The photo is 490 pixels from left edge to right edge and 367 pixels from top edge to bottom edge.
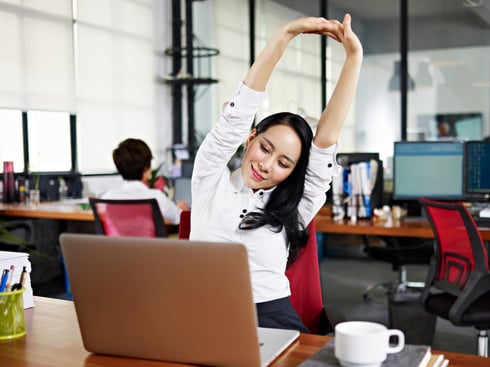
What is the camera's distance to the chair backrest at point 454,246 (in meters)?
2.95

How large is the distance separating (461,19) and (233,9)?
9.16ft

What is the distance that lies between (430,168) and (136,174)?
1.86m

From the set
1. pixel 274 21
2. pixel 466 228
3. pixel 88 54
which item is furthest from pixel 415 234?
pixel 274 21

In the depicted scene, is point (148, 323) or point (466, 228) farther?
point (466, 228)

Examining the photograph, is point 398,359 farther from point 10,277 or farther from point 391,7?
point 391,7

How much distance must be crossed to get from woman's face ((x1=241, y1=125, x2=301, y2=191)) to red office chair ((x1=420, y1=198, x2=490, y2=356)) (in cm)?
150

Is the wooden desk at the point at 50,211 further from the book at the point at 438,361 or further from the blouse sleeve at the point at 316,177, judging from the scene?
the book at the point at 438,361

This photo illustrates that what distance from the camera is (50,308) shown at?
1634 mm

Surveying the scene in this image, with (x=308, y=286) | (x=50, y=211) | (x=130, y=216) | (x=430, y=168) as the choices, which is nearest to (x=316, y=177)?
(x=308, y=286)

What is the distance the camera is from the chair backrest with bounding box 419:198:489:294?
2953 mm

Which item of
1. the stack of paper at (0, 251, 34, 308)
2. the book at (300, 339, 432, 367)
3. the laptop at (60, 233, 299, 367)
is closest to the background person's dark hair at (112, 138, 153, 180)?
the stack of paper at (0, 251, 34, 308)

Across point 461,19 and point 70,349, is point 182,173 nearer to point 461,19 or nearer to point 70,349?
point 461,19

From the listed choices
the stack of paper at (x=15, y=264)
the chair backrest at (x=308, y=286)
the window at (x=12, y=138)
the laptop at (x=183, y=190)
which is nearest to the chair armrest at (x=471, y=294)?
the chair backrest at (x=308, y=286)

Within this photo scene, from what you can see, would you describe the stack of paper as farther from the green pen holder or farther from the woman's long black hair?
the woman's long black hair
